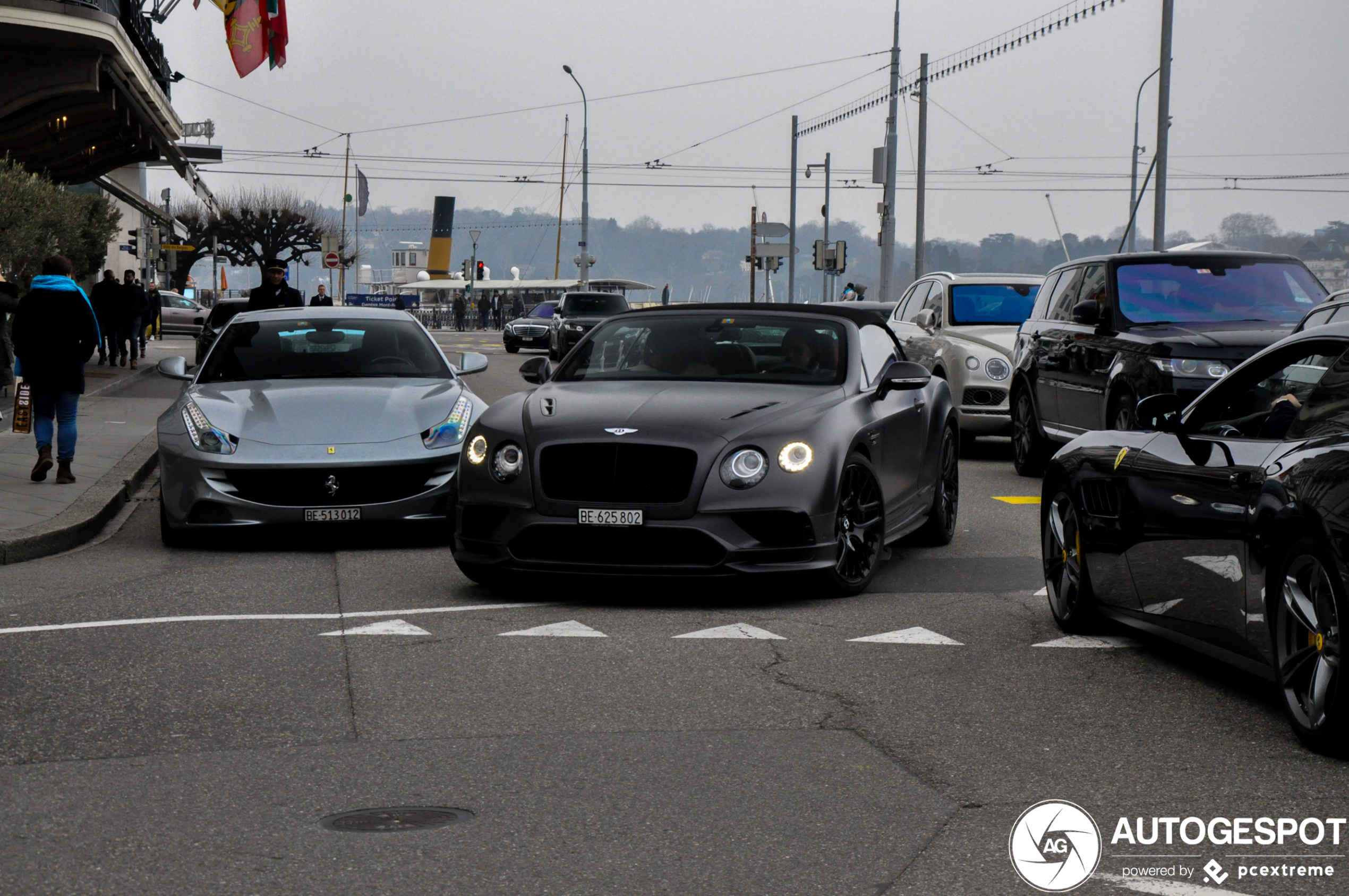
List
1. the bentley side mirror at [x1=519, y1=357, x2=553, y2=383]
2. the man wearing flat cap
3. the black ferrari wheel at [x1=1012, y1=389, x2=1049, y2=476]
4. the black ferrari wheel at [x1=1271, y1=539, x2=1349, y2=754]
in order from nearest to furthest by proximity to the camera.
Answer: the black ferrari wheel at [x1=1271, y1=539, x2=1349, y2=754] < the bentley side mirror at [x1=519, y1=357, x2=553, y2=383] < the black ferrari wheel at [x1=1012, y1=389, x2=1049, y2=476] < the man wearing flat cap

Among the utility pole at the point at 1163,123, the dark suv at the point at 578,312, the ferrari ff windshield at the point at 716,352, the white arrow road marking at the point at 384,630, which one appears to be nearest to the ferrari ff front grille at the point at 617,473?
the white arrow road marking at the point at 384,630

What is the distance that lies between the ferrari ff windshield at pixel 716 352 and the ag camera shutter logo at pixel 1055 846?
4.51 m

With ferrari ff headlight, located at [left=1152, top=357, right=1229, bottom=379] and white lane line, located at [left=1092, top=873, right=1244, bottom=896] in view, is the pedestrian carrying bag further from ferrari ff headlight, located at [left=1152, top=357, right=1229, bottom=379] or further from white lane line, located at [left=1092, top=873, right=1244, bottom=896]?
white lane line, located at [left=1092, top=873, right=1244, bottom=896]

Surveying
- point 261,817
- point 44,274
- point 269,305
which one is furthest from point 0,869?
point 269,305

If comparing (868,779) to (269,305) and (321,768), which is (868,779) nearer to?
(321,768)

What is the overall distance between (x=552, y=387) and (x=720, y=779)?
4.36 m

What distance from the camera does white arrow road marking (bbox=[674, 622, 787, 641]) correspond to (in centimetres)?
718

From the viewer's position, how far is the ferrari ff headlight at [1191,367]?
1159 cm

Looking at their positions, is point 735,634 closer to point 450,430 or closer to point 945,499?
point 945,499

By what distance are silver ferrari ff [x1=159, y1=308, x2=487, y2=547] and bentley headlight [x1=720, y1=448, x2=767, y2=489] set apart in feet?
9.22

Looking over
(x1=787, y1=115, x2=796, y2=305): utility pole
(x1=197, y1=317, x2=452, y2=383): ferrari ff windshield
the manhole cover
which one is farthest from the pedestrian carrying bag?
(x1=787, y1=115, x2=796, y2=305): utility pole

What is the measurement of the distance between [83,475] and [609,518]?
719 cm

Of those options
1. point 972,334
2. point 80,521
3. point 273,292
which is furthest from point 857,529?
point 273,292

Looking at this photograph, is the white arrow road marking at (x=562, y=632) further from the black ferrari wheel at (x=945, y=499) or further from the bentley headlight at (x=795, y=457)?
the black ferrari wheel at (x=945, y=499)
